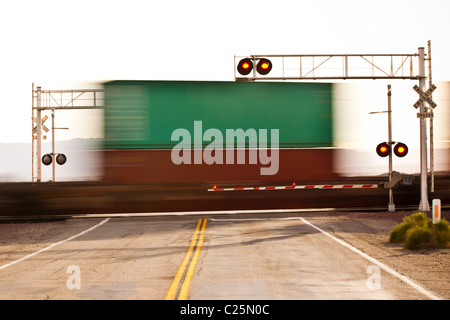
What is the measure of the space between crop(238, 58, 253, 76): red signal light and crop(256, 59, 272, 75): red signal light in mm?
294

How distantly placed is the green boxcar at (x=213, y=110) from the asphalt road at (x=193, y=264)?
4.83m

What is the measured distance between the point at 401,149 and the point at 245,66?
773 cm

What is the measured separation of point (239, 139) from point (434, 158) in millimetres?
9159

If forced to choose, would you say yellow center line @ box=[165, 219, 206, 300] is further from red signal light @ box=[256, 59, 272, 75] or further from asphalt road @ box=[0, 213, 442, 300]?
red signal light @ box=[256, 59, 272, 75]

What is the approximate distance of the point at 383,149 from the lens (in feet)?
87.6

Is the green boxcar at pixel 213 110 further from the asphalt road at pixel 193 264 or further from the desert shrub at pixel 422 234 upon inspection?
the desert shrub at pixel 422 234

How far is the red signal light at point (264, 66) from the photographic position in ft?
75.8

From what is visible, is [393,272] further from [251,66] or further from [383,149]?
[383,149]

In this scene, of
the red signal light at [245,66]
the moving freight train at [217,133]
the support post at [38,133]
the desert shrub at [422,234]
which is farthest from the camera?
the support post at [38,133]

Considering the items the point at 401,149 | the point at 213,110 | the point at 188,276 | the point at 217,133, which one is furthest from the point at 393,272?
the point at 213,110

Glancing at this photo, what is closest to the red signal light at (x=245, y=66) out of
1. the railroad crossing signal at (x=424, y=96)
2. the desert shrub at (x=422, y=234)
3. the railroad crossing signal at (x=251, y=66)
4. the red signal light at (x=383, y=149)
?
the railroad crossing signal at (x=251, y=66)

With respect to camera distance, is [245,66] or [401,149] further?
[401,149]

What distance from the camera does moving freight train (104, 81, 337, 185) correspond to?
25.7 metres
